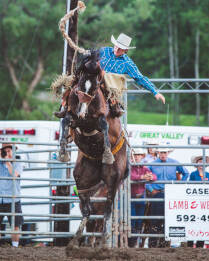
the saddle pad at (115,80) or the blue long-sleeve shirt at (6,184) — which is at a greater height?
the saddle pad at (115,80)

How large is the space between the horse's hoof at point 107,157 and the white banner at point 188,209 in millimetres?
2186

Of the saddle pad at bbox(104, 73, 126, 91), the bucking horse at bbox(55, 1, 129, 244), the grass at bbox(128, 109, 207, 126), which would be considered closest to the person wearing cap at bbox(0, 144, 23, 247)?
the bucking horse at bbox(55, 1, 129, 244)

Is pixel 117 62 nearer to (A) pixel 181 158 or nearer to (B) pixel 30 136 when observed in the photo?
(A) pixel 181 158

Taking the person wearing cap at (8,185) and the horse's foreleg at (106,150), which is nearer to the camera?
the horse's foreleg at (106,150)

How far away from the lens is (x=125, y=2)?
3158cm

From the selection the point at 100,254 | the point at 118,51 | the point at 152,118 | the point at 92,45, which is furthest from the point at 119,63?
the point at 152,118

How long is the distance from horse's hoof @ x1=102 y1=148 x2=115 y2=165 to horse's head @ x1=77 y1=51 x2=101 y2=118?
1.88ft

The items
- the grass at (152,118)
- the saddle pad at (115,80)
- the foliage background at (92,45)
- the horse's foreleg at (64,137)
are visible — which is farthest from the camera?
the grass at (152,118)

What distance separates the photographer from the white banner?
9.16 m

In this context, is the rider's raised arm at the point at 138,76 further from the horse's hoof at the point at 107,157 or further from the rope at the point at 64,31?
the horse's hoof at the point at 107,157

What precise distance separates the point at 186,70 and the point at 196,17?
293 cm

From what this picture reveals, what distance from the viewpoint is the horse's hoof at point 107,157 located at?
23.6 feet

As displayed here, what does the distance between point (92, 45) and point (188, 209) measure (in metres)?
19.3

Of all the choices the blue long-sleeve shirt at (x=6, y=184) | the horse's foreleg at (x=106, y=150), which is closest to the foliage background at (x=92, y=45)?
the blue long-sleeve shirt at (x=6, y=184)
